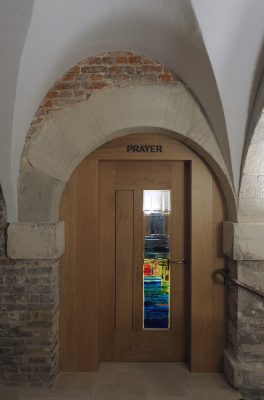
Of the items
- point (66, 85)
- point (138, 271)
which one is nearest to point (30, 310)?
point (138, 271)

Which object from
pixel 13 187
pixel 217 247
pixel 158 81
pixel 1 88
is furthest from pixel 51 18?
pixel 217 247

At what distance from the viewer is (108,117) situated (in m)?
3.57

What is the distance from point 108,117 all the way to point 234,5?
1362 mm

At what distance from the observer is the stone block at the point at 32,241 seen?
11.5 feet

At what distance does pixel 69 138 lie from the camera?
11.7 ft

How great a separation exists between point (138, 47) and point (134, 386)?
9.93 feet

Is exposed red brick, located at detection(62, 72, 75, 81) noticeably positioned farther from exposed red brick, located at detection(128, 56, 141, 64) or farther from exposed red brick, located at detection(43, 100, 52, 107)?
exposed red brick, located at detection(128, 56, 141, 64)

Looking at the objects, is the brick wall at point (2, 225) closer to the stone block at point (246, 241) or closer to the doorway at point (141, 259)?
the doorway at point (141, 259)

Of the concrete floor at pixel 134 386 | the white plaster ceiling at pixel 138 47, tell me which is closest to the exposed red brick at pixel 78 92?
the white plaster ceiling at pixel 138 47

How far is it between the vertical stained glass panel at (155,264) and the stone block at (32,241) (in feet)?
3.39

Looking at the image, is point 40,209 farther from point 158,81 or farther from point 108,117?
point 158,81

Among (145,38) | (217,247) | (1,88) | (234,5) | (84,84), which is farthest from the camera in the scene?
(217,247)

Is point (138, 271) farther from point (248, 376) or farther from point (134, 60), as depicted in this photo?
point (134, 60)

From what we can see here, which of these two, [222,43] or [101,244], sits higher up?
[222,43]
